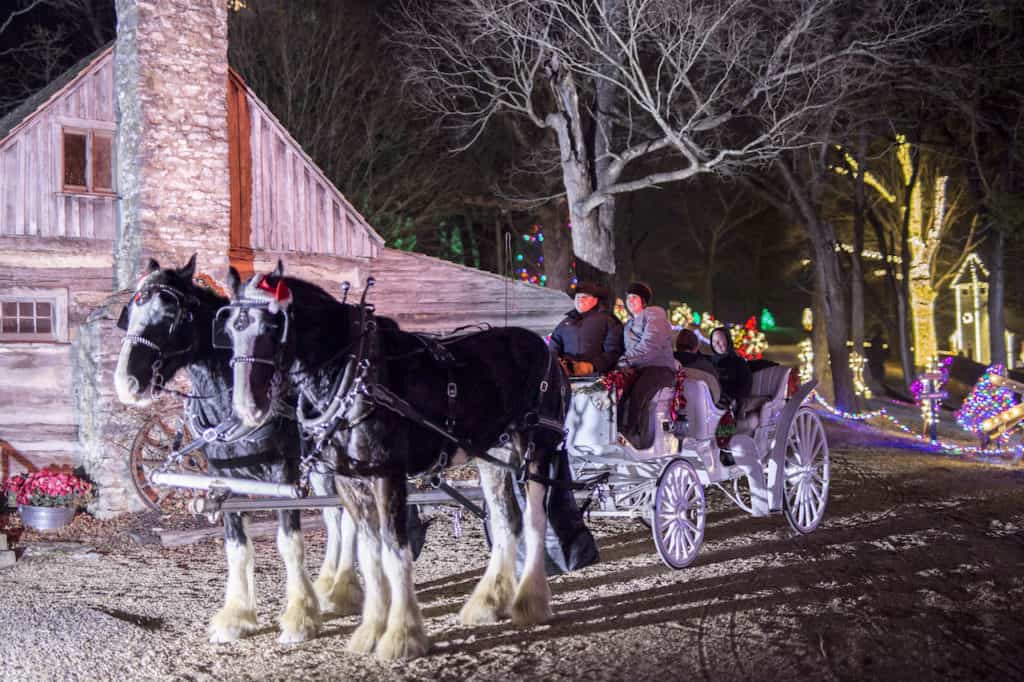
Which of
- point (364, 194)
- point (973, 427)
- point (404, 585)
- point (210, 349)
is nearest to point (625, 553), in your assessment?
point (404, 585)

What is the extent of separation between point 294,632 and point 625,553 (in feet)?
12.8

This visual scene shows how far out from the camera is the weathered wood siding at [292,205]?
1484 centimetres

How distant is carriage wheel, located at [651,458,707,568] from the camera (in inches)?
333

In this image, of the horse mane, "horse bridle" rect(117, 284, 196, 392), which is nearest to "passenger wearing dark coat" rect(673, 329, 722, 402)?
the horse mane

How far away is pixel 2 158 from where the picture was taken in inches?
525

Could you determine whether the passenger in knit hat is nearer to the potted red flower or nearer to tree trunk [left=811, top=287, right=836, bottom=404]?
the potted red flower

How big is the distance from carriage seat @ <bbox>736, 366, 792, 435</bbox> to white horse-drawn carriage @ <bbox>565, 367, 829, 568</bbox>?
1 centimetres

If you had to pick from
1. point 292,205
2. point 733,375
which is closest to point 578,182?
point 292,205

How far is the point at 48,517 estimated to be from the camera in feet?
37.8

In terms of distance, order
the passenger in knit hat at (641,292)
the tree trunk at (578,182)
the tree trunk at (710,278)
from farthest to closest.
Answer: the tree trunk at (710,278)
the tree trunk at (578,182)
the passenger in knit hat at (641,292)

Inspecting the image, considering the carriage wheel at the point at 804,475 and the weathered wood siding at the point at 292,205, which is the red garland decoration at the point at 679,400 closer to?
the carriage wheel at the point at 804,475

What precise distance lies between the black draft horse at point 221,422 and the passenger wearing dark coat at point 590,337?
2.62m

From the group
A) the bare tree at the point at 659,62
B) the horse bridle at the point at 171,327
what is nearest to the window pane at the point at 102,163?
the bare tree at the point at 659,62

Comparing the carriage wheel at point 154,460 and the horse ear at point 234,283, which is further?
the carriage wheel at point 154,460
